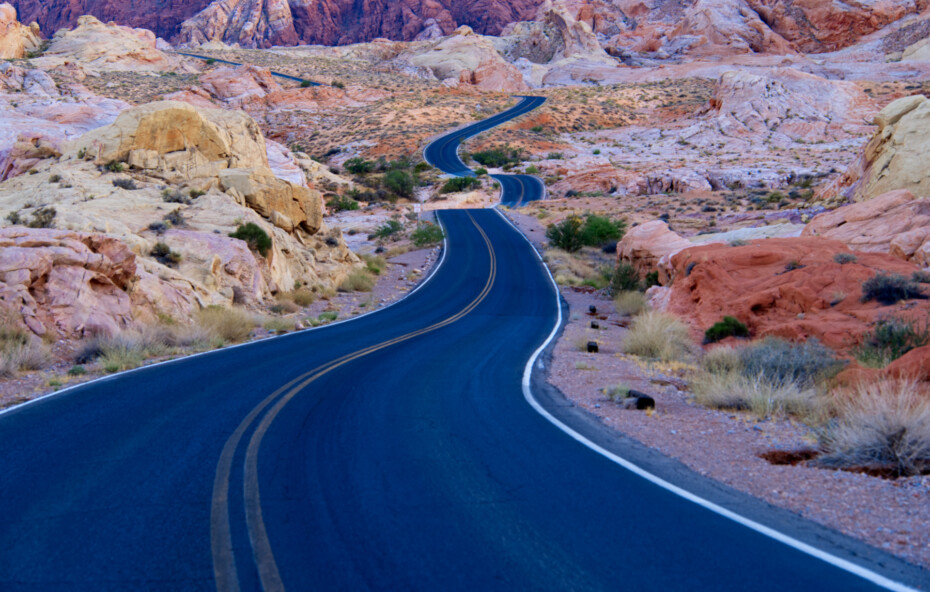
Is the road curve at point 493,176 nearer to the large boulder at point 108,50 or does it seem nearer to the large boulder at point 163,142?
the large boulder at point 163,142

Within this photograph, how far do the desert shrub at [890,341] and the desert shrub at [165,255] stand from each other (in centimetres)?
1771

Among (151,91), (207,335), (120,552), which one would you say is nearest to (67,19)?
(151,91)

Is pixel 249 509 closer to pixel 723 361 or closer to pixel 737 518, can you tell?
pixel 737 518

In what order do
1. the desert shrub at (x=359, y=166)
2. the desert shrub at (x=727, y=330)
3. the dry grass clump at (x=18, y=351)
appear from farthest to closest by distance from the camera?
the desert shrub at (x=359, y=166)
the desert shrub at (x=727, y=330)
the dry grass clump at (x=18, y=351)

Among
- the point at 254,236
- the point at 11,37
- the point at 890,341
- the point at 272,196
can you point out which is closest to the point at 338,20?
the point at 11,37

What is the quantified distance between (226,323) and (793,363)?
13.0 meters

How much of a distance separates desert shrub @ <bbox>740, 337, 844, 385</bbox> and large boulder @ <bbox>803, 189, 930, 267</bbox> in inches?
279

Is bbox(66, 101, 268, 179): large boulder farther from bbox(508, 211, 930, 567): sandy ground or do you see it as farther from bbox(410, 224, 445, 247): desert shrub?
bbox(508, 211, 930, 567): sandy ground

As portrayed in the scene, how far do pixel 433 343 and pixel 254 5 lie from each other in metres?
179

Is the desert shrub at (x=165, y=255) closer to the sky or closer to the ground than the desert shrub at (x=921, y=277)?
closer to the ground

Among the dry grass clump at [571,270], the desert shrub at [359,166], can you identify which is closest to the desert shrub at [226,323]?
the dry grass clump at [571,270]

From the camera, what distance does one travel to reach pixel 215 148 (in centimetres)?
2642

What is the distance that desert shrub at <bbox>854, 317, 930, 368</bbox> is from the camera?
10.1 meters

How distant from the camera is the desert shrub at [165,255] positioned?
1773 centimetres
